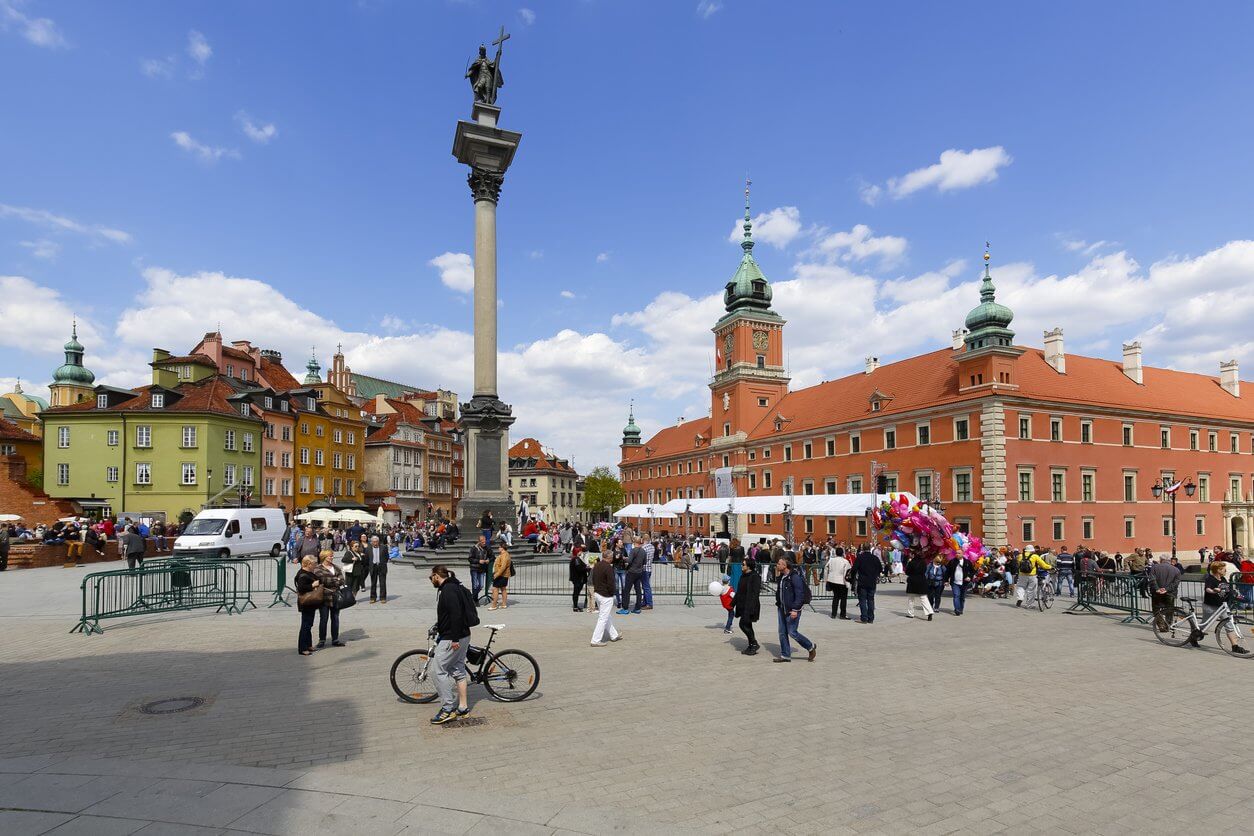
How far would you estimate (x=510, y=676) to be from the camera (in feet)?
29.4

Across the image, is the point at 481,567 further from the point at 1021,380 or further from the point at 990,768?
the point at 1021,380

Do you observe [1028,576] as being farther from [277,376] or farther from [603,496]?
[603,496]

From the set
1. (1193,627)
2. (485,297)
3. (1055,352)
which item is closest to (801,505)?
(485,297)

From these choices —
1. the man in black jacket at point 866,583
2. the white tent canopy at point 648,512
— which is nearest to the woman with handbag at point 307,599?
the man in black jacket at point 866,583

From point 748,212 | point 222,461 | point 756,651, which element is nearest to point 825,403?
point 748,212

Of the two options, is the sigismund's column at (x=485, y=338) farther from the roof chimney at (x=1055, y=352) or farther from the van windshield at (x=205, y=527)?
the roof chimney at (x=1055, y=352)

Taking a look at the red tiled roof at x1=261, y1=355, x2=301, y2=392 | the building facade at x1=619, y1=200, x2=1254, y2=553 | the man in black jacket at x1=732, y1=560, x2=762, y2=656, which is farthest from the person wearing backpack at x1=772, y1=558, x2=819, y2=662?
the red tiled roof at x1=261, y1=355, x2=301, y2=392

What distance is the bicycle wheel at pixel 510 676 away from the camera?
8.95m

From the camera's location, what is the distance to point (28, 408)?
118 meters

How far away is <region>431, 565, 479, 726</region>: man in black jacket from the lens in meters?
8.01

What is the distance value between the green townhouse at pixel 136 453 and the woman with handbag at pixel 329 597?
40.7 meters

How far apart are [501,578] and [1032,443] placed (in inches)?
1568

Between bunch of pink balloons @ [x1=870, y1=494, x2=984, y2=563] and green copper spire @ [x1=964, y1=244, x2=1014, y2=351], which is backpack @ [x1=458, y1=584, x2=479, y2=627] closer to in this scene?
bunch of pink balloons @ [x1=870, y1=494, x2=984, y2=563]

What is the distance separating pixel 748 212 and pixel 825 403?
107 feet
